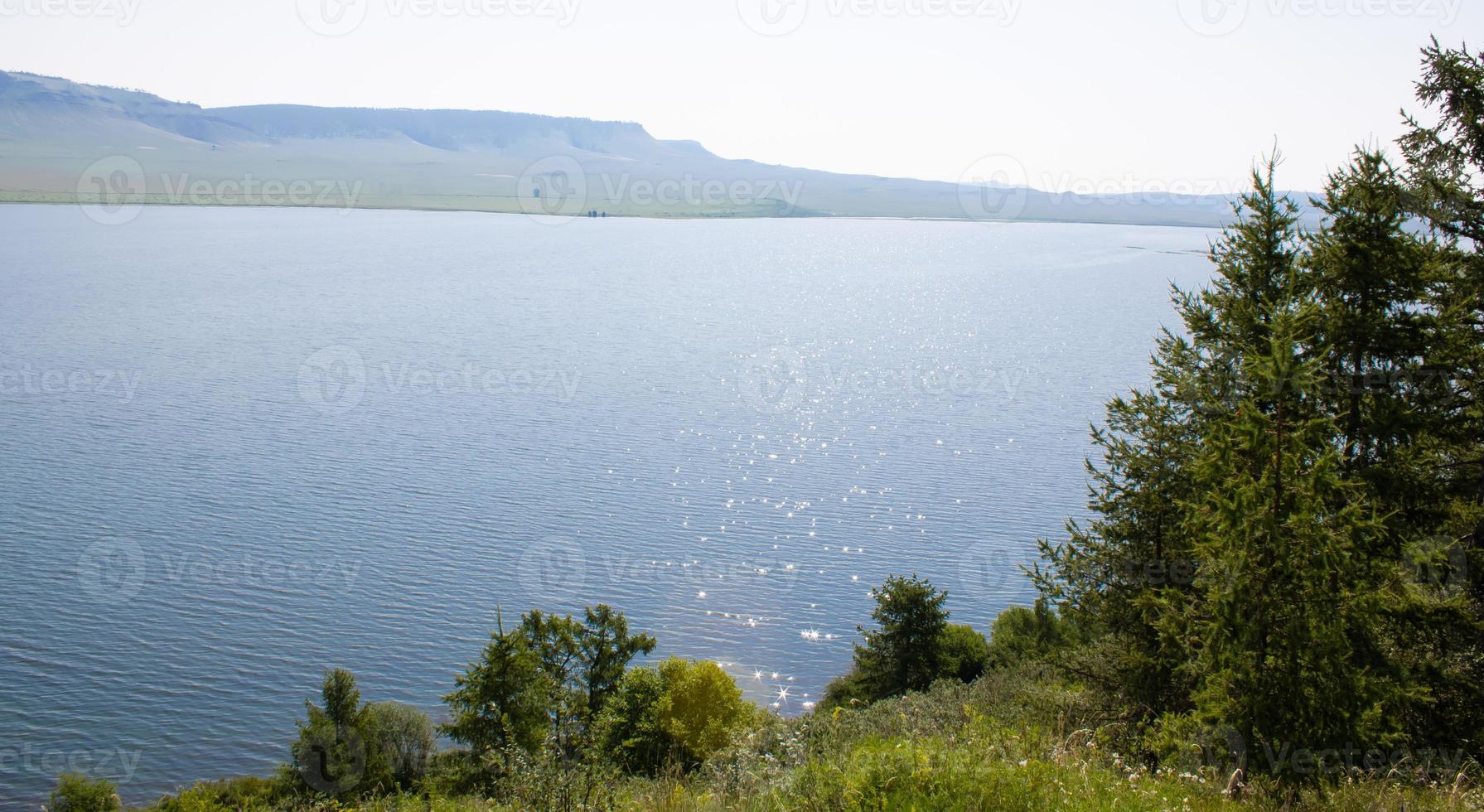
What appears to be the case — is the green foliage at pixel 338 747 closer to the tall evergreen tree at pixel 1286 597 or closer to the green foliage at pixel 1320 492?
the green foliage at pixel 1320 492

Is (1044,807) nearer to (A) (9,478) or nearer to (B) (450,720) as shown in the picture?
(B) (450,720)

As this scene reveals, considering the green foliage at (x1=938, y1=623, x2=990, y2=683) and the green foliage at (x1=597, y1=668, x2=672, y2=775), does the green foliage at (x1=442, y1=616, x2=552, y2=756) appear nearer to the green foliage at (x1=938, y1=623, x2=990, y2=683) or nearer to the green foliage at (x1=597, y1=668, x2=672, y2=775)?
the green foliage at (x1=597, y1=668, x2=672, y2=775)

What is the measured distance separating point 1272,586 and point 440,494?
47870 millimetres

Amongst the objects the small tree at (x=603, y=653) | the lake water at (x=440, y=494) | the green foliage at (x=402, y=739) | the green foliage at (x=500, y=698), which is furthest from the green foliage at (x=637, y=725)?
the green foliage at (x=402, y=739)

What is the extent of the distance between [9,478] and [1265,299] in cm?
6048

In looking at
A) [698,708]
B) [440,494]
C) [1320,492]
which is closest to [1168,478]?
[1320,492]

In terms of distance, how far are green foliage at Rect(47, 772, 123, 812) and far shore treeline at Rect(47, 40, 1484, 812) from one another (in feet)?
27.5

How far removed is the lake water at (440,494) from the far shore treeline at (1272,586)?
16.0m

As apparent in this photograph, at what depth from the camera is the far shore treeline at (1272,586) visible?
30.6 ft

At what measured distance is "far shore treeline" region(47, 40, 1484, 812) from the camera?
9320mm

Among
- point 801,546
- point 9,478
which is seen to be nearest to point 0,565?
point 9,478

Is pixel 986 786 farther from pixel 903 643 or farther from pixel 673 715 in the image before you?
pixel 903 643

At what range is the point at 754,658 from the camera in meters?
39.0

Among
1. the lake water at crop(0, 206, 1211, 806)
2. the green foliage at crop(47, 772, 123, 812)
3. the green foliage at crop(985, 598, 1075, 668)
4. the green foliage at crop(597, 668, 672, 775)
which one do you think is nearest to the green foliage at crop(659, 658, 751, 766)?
the green foliage at crop(597, 668, 672, 775)
